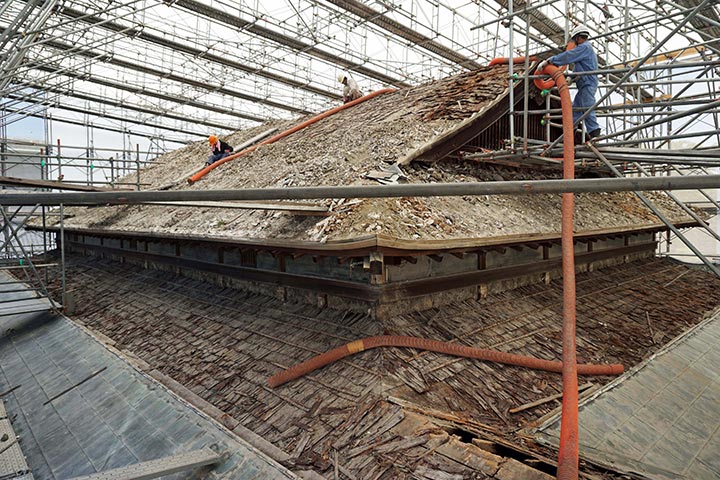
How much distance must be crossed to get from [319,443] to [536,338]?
12.3ft

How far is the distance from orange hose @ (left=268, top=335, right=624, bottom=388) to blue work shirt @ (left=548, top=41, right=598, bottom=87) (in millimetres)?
4440

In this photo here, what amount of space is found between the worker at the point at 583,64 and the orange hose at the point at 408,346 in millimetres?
3620

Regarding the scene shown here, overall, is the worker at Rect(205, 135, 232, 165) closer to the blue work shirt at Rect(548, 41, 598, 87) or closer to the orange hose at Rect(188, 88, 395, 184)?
the orange hose at Rect(188, 88, 395, 184)

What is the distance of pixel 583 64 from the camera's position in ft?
21.4

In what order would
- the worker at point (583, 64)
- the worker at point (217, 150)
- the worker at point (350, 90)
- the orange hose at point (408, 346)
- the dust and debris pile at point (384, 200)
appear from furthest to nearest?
1. the worker at point (350, 90)
2. the worker at point (217, 150)
3. the worker at point (583, 64)
4. the dust and debris pile at point (384, 200)
5. the orange hose at point (408, 346)

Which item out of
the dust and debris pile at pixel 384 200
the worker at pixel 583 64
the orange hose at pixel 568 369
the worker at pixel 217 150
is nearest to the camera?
the orange hose at pixel 568 369

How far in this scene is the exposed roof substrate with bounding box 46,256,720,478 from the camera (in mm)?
3910

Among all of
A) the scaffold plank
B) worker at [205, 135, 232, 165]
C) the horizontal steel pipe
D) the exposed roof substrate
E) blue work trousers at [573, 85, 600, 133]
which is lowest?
the scaffold plank

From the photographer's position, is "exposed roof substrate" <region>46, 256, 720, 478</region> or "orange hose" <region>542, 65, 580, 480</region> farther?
"exposed roof substrate" <region>46, 256, 720, 478</region>

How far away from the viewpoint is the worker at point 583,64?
6.22 meters

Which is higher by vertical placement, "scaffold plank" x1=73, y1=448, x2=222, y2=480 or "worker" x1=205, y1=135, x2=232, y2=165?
"worker" x1=205, y1=135, x2=232, y2=165

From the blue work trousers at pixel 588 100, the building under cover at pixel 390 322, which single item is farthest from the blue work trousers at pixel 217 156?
the blue work trousers at pixel 588 100

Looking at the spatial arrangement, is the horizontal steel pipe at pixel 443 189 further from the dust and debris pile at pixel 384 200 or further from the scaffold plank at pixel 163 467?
the scaffold plank at pixel 163 467

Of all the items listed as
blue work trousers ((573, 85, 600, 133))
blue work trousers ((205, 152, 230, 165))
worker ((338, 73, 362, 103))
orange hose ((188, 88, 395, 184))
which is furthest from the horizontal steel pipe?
worker ((338, 73, 362, 103))
